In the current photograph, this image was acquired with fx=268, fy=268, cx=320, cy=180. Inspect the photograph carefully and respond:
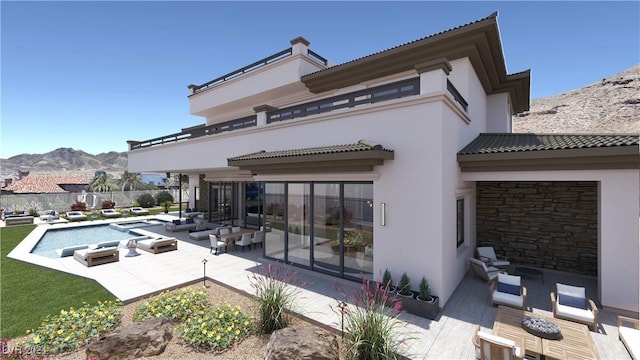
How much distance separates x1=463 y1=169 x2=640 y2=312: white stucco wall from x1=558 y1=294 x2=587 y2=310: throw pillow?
1.36 m

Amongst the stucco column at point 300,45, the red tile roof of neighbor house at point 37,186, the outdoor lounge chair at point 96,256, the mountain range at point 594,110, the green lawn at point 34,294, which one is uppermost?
the mountain range at point 594,110

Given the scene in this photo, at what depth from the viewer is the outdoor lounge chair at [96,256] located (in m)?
12.1

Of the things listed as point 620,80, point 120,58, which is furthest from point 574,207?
point 620,80

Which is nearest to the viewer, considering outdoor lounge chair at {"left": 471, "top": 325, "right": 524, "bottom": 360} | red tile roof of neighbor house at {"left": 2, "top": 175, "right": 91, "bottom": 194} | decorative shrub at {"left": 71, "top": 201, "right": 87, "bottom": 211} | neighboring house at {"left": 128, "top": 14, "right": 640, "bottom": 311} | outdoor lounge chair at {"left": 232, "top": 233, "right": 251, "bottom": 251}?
outdoor lounge chair at {"left": 471, "top": 325, "right": 524, "bottom": 360}

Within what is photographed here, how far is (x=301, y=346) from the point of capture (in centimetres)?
543

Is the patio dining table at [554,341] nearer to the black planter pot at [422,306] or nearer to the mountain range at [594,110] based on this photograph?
the black planter pot at [422,306]

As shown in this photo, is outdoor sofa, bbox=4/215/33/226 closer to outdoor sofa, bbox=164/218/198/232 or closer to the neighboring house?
outdoor sofa, bbox=164/218/198/232

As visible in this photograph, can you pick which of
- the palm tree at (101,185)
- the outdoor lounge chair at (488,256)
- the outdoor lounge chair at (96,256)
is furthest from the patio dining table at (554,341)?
the palm tree at (101,185)

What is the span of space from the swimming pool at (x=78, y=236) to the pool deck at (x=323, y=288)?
1.17 m

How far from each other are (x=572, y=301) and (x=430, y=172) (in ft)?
16.5

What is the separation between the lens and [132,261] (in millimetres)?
12953

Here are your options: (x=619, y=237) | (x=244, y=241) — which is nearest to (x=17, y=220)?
(x=244, y=241)

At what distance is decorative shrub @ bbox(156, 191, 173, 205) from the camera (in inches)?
1534

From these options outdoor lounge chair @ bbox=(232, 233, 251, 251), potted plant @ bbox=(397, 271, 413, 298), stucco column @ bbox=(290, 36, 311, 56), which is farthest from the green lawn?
stucco column @ bbox=(290, 36, 311, 56)
